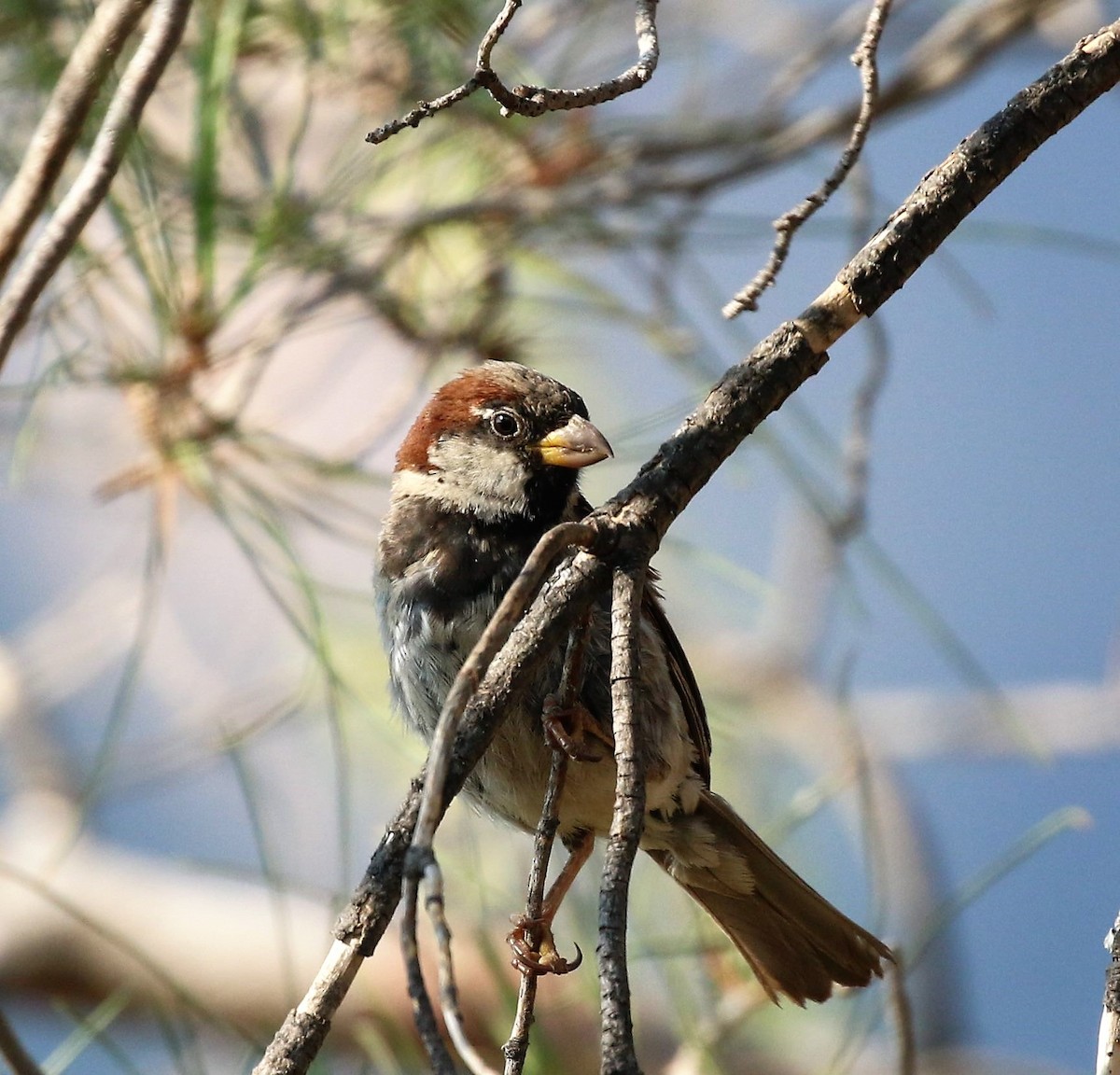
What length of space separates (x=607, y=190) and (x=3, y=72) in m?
1.22

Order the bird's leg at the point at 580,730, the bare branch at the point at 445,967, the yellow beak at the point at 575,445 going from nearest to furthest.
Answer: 1. the bare branch at the point at 445,967
2. the bird's leg at the point at 580,730
3. the yellow beak at the point at 575,445

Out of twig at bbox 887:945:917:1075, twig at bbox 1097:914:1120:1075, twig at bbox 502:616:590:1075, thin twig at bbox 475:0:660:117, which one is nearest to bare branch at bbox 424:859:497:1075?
twig at bbox 502:616:590:1075

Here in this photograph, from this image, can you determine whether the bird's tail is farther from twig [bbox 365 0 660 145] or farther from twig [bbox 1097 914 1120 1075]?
twig [bbox 365 0 660 145]

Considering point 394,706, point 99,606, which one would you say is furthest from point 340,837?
point 99,606

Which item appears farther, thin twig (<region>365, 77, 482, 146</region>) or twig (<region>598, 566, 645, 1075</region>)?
thin twig (<region>365, 77, 482, 146</region>)

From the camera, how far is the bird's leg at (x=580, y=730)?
1.84 m

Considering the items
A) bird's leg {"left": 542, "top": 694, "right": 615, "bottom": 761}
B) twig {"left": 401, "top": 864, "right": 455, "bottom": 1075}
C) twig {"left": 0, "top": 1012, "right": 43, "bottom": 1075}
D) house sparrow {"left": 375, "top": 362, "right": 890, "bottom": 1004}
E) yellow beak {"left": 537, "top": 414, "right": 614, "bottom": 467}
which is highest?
yellow beak {"left": 537, "top": 414, "right": 614, "bottom": 467}

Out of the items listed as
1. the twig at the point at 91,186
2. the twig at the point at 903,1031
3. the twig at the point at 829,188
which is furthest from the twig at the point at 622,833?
the twig at the point at 91,186

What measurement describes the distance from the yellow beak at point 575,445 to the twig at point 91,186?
84cm

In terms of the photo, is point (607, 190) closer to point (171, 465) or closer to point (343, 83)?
point (343, 83)

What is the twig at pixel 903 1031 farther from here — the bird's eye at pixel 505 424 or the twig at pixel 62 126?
the twig at pixel 62 126

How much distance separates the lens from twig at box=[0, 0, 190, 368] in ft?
6.20

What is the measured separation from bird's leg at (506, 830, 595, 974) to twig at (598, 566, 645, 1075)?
0.50 metres

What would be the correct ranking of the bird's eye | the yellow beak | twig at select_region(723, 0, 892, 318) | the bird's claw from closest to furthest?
1. twig at select_region(723, 0, 892, 318)
2. the bird's claw
3. the yellow beak
4. the bird's eye
